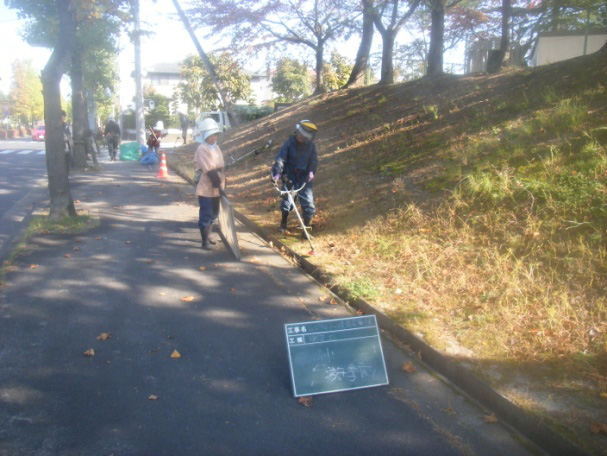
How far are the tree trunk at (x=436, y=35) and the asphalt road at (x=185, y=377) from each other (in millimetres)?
10232

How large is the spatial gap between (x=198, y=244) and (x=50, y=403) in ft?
15.9

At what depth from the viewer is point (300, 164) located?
8.55 m

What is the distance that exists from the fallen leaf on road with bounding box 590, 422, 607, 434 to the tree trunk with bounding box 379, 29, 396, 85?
15.4 metres

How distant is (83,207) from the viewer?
11539 mm

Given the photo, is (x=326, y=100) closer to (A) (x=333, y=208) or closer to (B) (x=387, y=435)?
(A) (x=333, y=208)

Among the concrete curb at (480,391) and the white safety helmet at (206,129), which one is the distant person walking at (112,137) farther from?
the concrete curb at (480,391)

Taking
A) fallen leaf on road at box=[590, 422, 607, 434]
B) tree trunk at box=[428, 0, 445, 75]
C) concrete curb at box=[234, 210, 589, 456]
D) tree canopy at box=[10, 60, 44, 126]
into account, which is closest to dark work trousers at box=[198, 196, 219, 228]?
concrete curb at box=[234, 210, 589, 456]

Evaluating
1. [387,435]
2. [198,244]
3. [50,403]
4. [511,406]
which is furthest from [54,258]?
[511,406]

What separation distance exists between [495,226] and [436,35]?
10.0 meters

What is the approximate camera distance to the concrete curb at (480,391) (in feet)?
11.6

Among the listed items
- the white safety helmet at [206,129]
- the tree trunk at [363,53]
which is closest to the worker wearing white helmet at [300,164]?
the white safety helmet at [206,129]

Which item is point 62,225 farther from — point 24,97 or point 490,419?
point 24,97

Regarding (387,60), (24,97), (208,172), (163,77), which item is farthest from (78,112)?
(24,97)

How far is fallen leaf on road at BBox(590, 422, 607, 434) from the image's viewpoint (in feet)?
11.5
